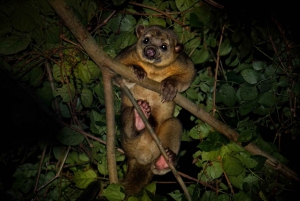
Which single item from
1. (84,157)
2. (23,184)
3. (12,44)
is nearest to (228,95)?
(84,157)

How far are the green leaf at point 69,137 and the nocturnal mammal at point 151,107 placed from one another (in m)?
0.60

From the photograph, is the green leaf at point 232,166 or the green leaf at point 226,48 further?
the green leaf at point 232,166

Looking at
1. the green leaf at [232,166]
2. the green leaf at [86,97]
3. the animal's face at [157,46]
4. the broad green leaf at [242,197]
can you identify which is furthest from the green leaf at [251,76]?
the green leaf at [86,97]

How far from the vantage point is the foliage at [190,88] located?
293 cm

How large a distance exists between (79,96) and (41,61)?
2.57 ft

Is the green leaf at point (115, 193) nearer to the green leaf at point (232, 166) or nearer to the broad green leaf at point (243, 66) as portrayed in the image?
the green leaf at point (232, 166)

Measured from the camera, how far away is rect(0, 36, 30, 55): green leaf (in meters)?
3.12

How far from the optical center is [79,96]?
13.5ft

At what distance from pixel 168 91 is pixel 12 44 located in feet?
5.69

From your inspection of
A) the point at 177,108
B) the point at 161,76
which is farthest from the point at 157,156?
the point at 161,76

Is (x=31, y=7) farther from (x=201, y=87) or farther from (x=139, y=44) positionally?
(x=201, y=87)

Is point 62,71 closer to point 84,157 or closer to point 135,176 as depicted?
point 84,157

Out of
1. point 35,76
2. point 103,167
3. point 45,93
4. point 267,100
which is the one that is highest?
point 35,76

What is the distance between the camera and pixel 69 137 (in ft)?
11.7
